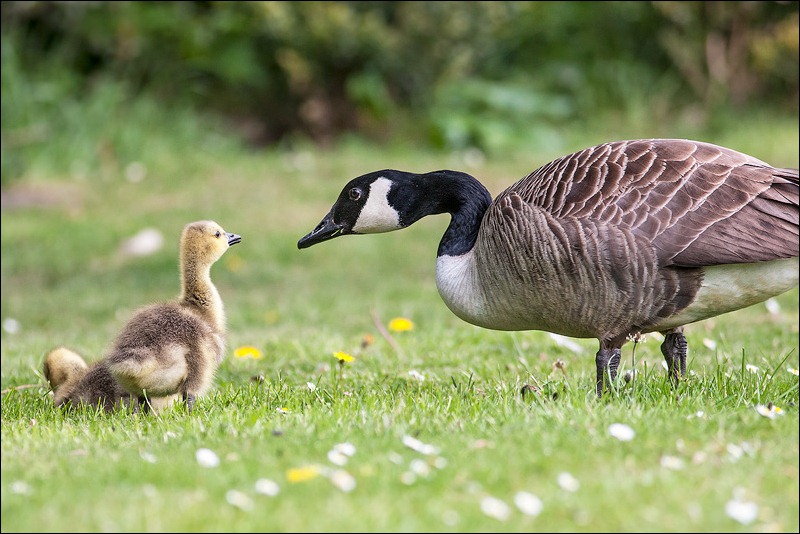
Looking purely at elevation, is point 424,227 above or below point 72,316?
above

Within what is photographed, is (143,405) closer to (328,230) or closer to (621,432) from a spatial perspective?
(328,230)

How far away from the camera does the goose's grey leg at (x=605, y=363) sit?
17.2 feet

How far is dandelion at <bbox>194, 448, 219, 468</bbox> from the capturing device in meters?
3.92

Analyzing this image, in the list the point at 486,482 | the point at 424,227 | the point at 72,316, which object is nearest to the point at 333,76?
the point at 424,227

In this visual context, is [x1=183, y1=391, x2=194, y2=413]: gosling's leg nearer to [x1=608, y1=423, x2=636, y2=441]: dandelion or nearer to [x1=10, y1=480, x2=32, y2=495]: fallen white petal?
[x1=10, y1=480, x2=32, y2=495]: fallen white petal

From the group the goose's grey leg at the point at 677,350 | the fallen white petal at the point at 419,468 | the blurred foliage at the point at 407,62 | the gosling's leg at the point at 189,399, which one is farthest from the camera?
the blurred foliage at the point at 407,62

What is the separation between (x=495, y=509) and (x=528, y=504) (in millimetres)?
114

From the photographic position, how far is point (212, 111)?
17.2m

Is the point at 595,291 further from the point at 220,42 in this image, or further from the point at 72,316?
the point at 220,42

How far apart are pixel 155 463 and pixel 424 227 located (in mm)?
8810

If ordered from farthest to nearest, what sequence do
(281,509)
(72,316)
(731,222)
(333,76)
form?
(333,76)
(72,316)
(731,222)
(281,509)

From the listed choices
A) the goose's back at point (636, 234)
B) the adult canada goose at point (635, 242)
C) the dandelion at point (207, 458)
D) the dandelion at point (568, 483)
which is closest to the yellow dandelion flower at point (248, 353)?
the adult canada goose at point (635, 242)

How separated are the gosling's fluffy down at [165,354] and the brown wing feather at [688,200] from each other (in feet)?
5.87

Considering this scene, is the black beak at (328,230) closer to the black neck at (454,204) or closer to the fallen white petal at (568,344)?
the black neck at (454,204)
